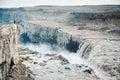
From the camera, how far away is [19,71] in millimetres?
6262

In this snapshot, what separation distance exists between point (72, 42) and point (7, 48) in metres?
3.67

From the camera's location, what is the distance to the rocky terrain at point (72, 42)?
676cm

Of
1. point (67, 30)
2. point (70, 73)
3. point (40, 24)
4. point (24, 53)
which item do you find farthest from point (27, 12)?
point (70, 73)

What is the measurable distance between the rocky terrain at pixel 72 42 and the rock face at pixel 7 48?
2.70ft

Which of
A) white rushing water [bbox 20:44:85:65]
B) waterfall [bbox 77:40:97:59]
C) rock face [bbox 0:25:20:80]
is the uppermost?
rock face [bbox 0:25:20:80]

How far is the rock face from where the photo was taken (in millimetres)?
5633

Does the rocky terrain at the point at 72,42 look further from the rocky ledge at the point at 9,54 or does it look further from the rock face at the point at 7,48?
the rock face at the point at 7,48

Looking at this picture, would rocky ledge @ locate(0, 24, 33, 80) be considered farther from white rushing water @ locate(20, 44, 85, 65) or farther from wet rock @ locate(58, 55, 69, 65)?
white rushing water @ locate(20, 44, 85, 65)

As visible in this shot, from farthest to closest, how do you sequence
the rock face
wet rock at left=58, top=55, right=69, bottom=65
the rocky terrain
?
1. wet rock at left=58, top=55, right=69, bottom=65
2. the rocky terrain
3. the rock face

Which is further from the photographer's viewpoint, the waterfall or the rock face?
the waterfall

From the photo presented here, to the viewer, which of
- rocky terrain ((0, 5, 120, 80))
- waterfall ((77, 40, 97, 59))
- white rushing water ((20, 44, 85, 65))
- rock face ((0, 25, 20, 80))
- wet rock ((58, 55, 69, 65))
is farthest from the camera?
waterfall ((77, 40, 97, 59))

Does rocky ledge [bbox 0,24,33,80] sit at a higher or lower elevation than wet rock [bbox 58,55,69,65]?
higher

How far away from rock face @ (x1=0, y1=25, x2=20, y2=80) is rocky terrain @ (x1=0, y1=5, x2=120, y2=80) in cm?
82

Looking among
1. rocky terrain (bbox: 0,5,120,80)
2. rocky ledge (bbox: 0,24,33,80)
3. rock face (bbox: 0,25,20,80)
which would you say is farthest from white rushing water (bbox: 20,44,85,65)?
rock face (bbox: 0,25,20,80)
